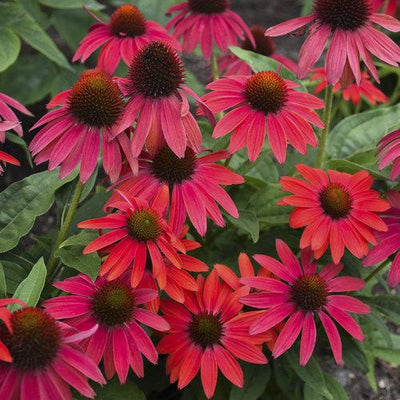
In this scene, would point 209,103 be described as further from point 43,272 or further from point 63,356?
point 63,356

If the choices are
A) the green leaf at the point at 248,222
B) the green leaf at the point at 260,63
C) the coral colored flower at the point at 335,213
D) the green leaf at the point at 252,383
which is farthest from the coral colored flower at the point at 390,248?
the green leaf at the point at 260,63

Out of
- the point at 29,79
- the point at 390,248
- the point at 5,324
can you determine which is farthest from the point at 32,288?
the point at 29,79

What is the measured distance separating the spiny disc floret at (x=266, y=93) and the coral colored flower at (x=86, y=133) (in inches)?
10.7

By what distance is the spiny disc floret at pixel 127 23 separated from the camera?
1.62 meters

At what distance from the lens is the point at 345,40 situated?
137cm

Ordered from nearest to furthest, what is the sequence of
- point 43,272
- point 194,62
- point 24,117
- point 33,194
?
1. point 43,272
2. point 33,194
3. point 24,117
4. point 194,62

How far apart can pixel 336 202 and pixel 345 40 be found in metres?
0.33

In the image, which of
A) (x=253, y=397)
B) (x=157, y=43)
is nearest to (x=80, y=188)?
(x=157, y=43)

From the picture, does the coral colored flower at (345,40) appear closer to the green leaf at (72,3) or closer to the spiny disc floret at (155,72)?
the spiny disc floret at (155,72)

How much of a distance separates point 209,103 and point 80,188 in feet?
1.00

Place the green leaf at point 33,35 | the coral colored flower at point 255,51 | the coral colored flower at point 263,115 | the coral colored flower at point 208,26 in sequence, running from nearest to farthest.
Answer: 1. the coral colored flower at point 263,115
2. the coral colored flower at point 208,26
3. the coral colored flower at point 255,51
4. the green leaf at point 33,35

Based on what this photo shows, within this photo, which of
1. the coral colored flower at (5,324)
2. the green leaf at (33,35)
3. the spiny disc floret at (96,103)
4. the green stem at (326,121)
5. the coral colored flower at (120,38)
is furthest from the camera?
the green leaf at (33,35)

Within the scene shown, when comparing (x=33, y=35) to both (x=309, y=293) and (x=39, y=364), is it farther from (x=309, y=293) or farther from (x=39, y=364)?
(x=39, y=364)

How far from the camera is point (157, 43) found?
4.09 ft
